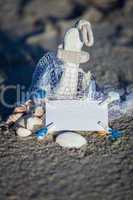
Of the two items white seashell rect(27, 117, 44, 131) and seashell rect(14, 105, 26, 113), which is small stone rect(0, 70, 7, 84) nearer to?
seashell rect(14, 105, 26, 113)

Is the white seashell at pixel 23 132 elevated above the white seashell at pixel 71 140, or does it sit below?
above

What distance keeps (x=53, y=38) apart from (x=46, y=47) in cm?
19

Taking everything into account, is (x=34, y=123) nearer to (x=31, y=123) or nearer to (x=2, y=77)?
(x=31, y=123)

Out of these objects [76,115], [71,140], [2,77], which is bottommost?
[71,140]

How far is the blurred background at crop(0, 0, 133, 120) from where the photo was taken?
2.83m

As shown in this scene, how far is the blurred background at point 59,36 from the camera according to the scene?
2.83m

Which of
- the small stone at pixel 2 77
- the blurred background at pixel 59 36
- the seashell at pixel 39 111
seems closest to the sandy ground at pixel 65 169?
the seashell at pixel 39 111

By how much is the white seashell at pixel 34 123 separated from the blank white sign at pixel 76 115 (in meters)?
0.04

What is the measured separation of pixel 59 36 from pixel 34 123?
146 cm

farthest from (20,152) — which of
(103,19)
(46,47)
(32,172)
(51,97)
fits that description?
(103,19)

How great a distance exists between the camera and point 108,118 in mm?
2314

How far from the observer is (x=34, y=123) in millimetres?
2148

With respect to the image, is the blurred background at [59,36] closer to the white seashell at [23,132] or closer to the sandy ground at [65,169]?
the white seashell at [23,132]

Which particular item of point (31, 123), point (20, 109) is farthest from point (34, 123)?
point (20, 109)
